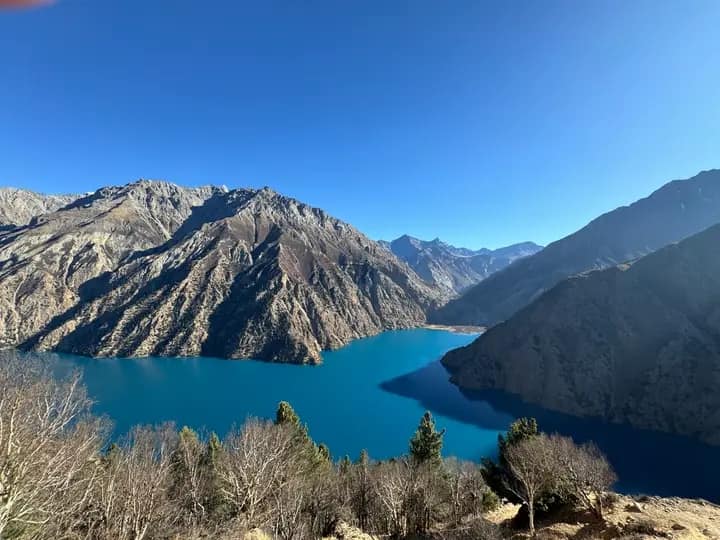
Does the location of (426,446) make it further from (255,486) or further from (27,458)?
(27,458)

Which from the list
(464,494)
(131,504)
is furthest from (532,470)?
(131,504)

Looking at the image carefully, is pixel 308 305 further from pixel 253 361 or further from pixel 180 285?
pixel 180 285

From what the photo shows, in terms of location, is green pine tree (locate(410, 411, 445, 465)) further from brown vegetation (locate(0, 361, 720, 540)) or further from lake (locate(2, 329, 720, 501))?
lake (locate(2, 329, 720, 501))

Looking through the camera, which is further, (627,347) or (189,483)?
(627,347)

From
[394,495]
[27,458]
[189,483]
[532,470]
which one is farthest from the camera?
[394,495]

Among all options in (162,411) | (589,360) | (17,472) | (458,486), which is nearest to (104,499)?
(17,472)

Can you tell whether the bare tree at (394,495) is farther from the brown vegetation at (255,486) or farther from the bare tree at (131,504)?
the bare tree at (131,504)
